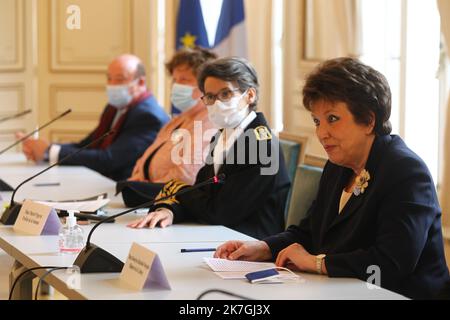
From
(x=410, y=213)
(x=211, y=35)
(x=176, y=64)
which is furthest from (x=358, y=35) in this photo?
(x=410, y=213)

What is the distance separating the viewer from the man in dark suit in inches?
211

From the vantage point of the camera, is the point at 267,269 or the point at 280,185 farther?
the point at 280,185

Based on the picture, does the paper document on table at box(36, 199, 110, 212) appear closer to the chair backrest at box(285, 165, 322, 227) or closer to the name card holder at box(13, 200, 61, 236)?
the name card holder at box(13, 200, 61, 236)

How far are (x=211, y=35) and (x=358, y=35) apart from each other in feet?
5.97

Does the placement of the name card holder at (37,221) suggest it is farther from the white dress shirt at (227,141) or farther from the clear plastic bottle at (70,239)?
the white dress shirt at (227,141)

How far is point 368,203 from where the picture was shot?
8.09ft

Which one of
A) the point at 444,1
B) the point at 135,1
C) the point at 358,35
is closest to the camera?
the point at 444,1

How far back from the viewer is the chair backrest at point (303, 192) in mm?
3492

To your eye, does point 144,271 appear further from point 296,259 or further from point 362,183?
point 362,183

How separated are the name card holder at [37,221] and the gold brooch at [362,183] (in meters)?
1.11

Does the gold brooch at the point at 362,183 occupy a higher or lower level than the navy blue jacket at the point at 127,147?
higher

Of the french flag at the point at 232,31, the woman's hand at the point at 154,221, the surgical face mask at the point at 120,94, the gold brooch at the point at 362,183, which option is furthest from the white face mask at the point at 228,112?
the french flag at the point at 232,31

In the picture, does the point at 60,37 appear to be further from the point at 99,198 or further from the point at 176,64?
the point at 99,198

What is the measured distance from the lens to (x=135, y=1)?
773 cm
